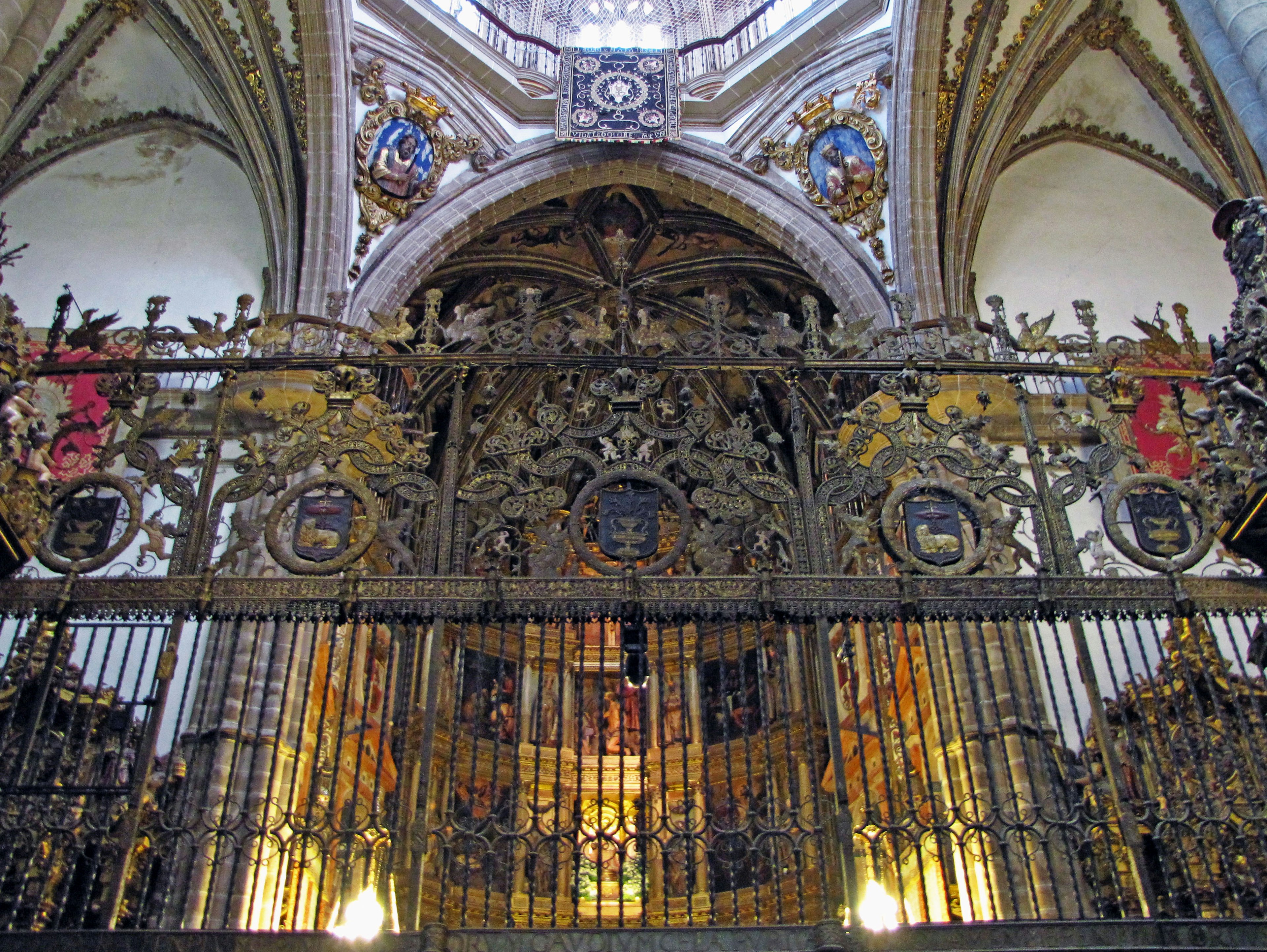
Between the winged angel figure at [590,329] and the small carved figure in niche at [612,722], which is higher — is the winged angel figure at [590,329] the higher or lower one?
the lower one

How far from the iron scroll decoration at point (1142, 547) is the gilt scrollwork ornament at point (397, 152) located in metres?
8.19

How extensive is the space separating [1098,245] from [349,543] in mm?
9215

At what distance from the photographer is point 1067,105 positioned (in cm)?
1234

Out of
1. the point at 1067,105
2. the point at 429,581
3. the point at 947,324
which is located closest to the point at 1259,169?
the point at 1067,105

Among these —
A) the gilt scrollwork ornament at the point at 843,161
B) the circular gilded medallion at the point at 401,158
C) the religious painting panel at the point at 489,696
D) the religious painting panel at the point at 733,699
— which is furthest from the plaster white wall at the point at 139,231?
the religious painting panel at the point at 733,699

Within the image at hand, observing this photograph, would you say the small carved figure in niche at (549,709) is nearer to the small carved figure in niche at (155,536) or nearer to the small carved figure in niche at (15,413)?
the small carved figure in niche at (155,536)

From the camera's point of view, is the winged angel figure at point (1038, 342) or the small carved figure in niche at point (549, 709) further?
the small carved figure in niche at point (549, 709)

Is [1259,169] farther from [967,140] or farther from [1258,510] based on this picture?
[1258,510]

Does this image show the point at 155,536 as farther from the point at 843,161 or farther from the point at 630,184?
the point at 843,161

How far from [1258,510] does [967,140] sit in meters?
7.69

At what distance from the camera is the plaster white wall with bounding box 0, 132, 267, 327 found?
1150cm

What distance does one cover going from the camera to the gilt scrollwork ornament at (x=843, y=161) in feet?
40.2

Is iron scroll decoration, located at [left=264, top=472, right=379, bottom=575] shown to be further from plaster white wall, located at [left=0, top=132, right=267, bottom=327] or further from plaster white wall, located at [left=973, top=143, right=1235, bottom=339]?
plaster white wall, located at [left=973, top=143, right=1235, bottom=339]

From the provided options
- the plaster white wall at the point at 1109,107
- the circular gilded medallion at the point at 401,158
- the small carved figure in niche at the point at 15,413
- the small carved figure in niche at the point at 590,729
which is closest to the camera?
the small carved figure in niche at the point at 15,413
